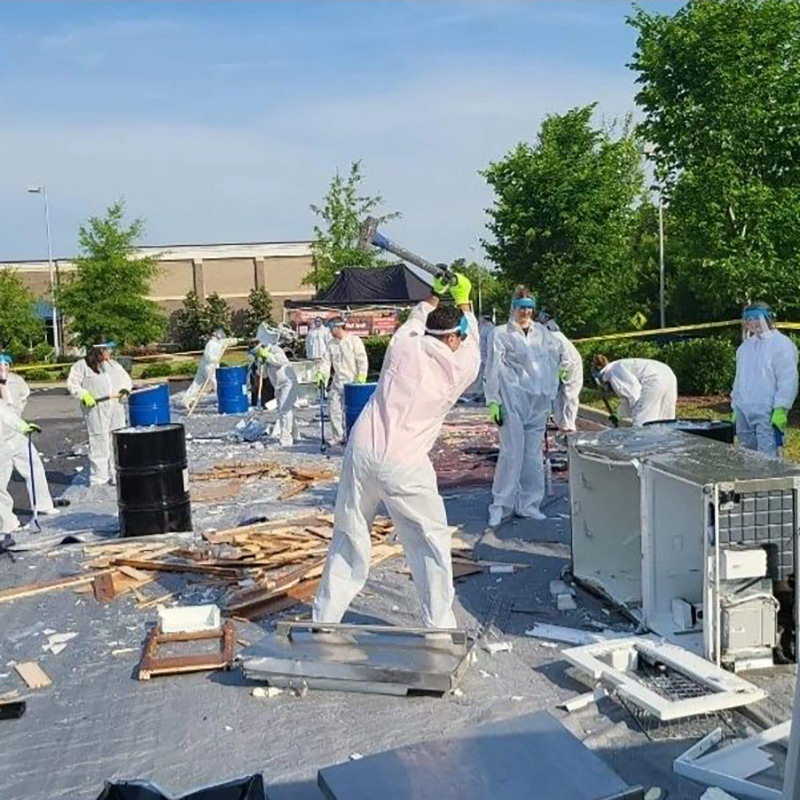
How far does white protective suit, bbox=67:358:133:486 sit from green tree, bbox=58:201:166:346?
87.3 feet

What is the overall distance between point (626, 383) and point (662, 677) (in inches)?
151

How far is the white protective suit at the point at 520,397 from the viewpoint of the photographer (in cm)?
905

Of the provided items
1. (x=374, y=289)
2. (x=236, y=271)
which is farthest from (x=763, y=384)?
(x=236, y=271)

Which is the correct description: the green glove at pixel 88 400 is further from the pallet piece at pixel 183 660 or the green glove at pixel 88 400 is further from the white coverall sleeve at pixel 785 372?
the white coverall sleeve at pixel 785 372

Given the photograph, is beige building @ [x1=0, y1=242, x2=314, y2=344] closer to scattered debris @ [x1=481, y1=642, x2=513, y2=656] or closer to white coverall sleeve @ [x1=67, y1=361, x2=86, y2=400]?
white coverall sleeve @ [x1=67, y1=361, x2=86, y2=400]

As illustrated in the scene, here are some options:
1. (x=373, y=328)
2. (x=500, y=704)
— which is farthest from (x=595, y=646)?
(x=373, y=328)

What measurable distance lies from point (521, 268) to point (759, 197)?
9066 mm

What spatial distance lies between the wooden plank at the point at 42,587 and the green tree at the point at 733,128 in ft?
39.4

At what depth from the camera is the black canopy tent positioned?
92.7 ft

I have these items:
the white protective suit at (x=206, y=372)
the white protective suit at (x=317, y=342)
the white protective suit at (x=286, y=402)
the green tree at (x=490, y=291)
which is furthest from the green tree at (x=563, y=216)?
the white protective suit at (x=286, y=402)

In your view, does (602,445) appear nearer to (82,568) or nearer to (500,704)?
(500,704)

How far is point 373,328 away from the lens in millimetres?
38156

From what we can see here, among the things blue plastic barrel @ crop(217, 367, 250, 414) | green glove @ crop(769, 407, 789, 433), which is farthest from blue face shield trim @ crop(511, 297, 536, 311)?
blue plastic barrel @ crop(217, 367, 250, 414)

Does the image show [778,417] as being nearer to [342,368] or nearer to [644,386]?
[644,386]
